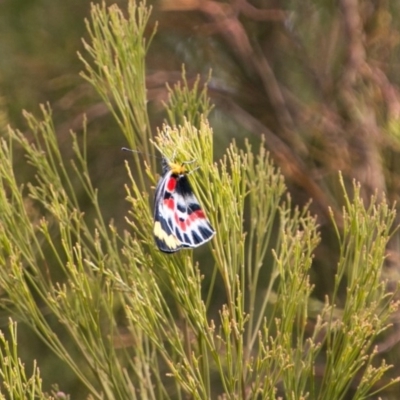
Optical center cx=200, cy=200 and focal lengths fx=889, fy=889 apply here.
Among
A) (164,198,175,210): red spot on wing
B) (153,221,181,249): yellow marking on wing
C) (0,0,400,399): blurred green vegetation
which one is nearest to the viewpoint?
(153,221,181,249): yellow marking on wing

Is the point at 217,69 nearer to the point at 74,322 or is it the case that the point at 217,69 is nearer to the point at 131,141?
the point at 131,141

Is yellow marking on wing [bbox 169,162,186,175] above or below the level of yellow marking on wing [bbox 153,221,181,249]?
above

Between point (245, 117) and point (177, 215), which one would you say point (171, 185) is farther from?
point (245, 117)

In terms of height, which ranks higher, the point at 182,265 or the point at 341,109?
the point at 182,265

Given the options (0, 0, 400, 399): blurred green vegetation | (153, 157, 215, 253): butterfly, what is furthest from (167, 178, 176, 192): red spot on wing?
(0, 0, 400, 399): blurred green vegetation

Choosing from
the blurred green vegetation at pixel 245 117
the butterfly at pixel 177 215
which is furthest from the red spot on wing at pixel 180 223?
the blurred green vegetation at pixel 245 117

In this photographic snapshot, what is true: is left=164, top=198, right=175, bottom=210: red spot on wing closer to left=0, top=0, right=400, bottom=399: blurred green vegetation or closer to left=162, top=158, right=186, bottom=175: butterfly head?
left=162, top=158, right=186, bottom=175: butterfly head

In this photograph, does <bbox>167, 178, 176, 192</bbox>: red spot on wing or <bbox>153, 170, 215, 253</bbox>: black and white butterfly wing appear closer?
<bbox>153, 170, 215, 253</bbox>: black and white butterfly wing

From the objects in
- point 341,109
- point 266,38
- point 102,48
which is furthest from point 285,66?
point 102,48

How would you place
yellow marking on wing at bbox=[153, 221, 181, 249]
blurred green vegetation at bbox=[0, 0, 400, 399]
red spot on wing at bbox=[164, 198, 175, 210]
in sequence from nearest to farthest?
yellow marking on wing at bbox=[153, 221, 181, 249] < red spot on wing at bbox=[164, 198, 175, 210] < blurred green vegetation at bbox=[0, 0, 400, 399]
